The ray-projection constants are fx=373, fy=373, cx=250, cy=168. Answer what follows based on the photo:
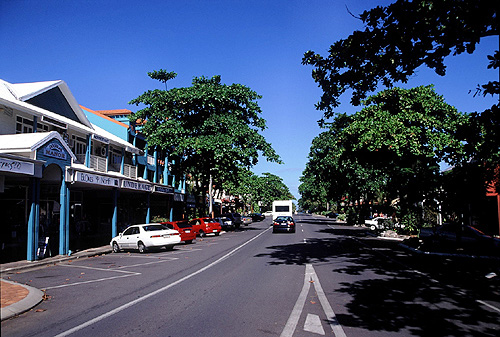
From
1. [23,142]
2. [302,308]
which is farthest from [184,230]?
[302,308]

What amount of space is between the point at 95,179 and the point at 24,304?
12.9 metres

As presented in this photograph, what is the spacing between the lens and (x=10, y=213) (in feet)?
75.0

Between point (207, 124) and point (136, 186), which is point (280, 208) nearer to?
point (207, 124)

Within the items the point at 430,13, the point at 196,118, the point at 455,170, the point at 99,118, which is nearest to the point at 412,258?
the point at 455,170

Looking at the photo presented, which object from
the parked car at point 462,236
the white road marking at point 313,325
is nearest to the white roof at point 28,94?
the white road marking at point 313,325

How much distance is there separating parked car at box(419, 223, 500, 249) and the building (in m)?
18.0

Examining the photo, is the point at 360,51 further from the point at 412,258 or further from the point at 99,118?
the point at 99,118

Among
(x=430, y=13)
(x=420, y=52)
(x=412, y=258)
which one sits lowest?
(x=412, y=258)

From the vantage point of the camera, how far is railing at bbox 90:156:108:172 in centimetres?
2411

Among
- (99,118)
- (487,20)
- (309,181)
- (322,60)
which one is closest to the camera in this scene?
(487,20)

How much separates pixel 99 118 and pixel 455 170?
87.0 feet

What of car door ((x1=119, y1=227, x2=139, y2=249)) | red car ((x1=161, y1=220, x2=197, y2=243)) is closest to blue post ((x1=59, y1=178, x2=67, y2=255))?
car door ((x1=119, y1=227, x2=139, y2=249))

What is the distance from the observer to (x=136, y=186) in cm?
2533

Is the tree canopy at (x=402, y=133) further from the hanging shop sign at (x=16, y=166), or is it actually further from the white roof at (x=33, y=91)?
the white roof at (x=33, y=91)
